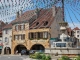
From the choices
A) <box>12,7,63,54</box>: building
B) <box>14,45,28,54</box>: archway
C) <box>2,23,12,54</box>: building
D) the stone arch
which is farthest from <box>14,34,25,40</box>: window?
<box>2,23,12,54</box>: building

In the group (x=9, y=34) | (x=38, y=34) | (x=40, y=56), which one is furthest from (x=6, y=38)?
(x=40, y=56)

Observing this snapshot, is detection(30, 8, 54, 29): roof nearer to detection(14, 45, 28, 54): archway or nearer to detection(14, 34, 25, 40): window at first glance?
detection(14, 34, 25, 40): window

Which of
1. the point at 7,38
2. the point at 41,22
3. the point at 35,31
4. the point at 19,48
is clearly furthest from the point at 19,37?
the point at 41,22

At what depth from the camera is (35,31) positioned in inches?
2441

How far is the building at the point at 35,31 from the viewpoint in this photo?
5962 cm

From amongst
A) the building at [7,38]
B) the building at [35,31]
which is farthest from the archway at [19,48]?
the building at [7,38]

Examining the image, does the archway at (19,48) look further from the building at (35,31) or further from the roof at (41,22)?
the roof at (41,22)

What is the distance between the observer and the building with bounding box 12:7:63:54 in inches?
2347

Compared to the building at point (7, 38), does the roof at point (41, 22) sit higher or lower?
higher

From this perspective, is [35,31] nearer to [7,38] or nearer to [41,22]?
[41,22]

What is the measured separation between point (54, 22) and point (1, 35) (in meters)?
21.3

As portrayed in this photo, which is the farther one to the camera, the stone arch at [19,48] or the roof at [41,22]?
the stone arch at [19,48]

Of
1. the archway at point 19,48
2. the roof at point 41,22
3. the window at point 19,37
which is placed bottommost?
the archway at point 19,48

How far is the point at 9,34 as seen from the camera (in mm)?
69625
